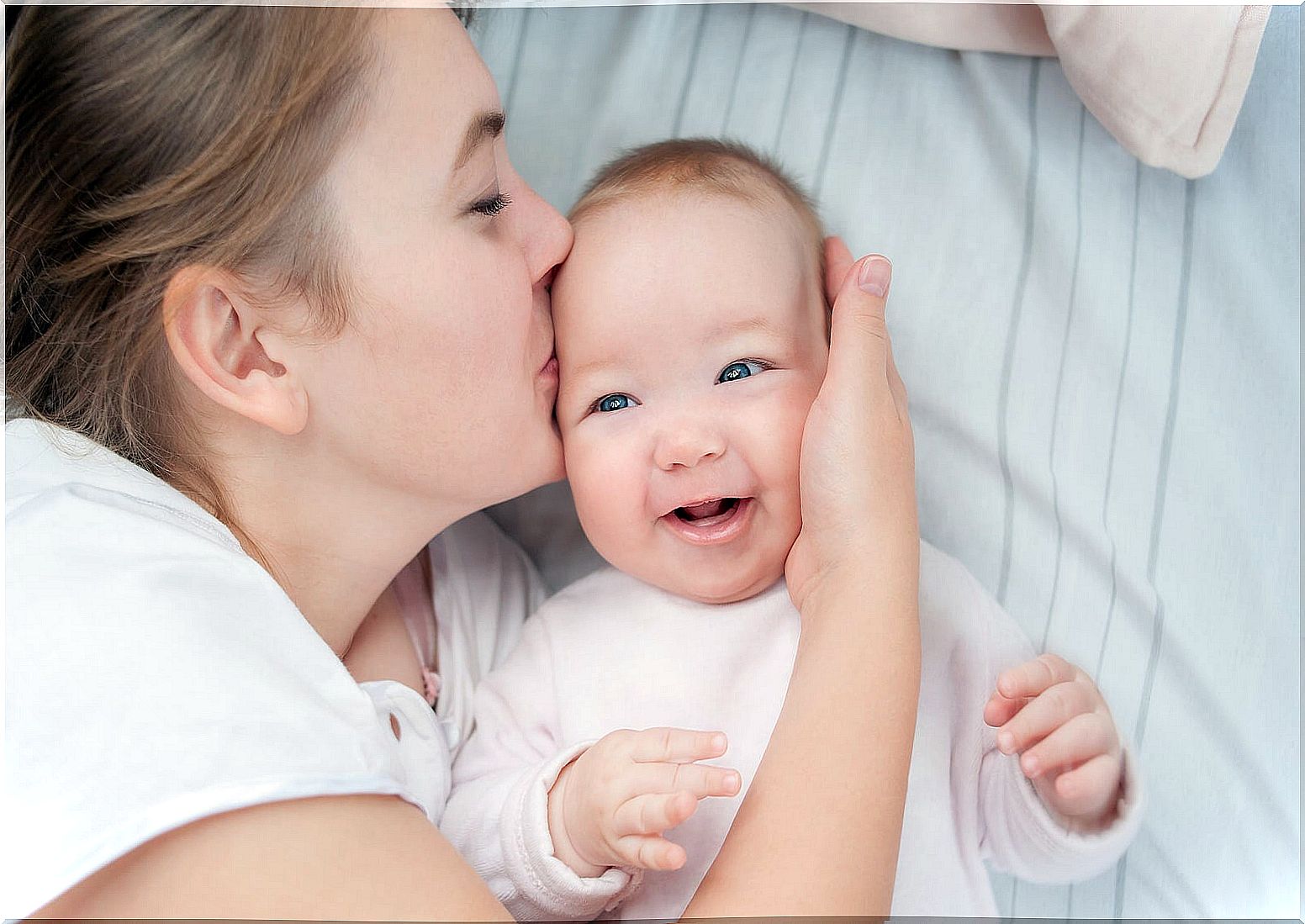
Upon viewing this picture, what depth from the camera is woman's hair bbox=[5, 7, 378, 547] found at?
2.79 feet

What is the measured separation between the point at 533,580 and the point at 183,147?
665mm

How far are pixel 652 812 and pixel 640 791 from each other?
31 mm

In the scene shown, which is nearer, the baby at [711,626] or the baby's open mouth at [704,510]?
the baby at [711,626]

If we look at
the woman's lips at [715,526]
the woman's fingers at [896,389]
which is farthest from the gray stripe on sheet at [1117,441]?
the woman's lips at [715,526]

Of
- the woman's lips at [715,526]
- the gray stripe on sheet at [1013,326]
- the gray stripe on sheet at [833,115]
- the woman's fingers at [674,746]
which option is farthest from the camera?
the gray stripe on sheet at [833,115]

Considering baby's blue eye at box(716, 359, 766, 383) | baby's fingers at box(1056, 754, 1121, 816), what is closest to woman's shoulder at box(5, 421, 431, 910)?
baby's blue eye at box(716, 359, 766, 383)

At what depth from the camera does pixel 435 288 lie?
3.09 feet

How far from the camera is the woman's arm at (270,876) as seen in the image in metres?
0.73

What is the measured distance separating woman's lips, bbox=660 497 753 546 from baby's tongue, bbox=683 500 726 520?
0.01 meters

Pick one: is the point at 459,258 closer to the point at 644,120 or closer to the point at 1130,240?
the point at 644,120

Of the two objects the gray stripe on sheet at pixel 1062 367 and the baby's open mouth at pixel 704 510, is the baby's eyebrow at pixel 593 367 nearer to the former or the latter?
the baby's open mouth at pixel 704 510

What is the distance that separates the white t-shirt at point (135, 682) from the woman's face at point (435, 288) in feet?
0.58

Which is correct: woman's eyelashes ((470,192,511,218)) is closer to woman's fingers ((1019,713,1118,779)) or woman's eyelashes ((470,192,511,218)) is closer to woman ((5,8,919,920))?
woman ((5,8,919,920))

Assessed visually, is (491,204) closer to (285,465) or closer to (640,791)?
(285,465)
